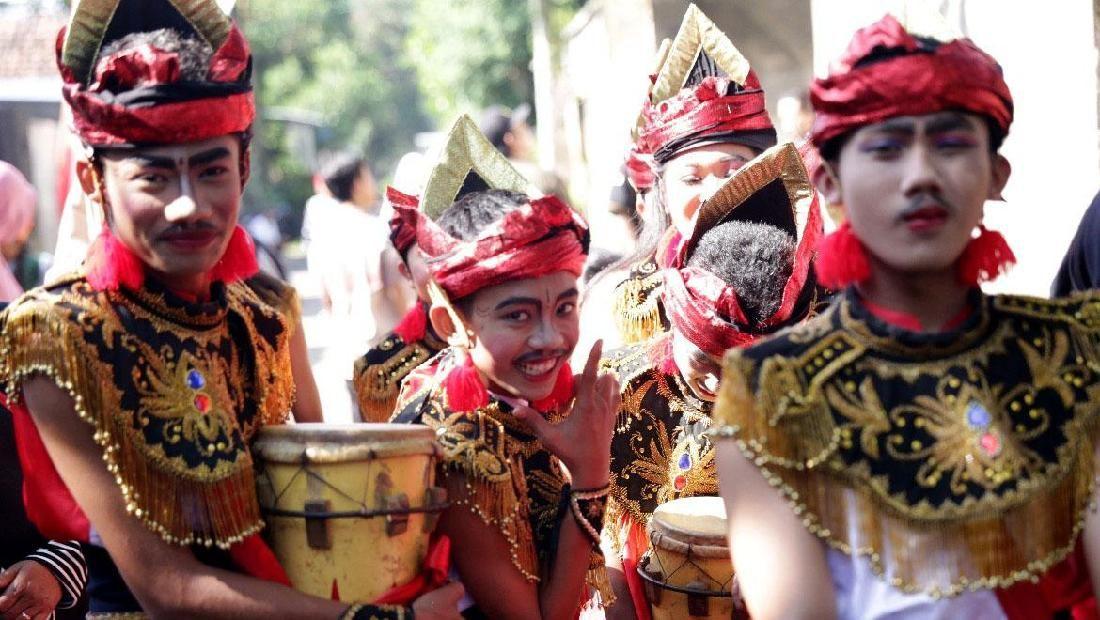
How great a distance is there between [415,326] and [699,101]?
136cm

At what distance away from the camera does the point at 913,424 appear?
2.68 m

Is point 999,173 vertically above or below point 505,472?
above

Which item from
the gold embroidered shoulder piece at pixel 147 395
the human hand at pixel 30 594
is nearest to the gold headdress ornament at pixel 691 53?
the gold embroidered shoulder piece at pixel 147 395

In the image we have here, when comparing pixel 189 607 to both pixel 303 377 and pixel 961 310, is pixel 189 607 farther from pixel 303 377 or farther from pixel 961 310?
pixel 961 310

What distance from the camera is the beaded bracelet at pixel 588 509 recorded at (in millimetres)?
3574

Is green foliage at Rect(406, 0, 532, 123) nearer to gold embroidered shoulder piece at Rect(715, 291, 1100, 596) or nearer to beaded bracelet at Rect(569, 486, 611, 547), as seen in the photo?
beaded bracelet at Rect(569, 486, 611, 547)

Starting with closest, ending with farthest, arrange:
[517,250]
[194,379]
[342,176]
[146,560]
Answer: [146,560], [194,379], [517,250], [342,176]

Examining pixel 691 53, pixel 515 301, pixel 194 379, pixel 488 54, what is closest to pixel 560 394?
pixel 515 301

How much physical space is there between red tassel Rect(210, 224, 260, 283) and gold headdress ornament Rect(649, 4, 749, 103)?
240cm

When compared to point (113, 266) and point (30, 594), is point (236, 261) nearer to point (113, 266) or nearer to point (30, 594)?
point (113, 266)

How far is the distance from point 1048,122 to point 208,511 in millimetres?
5616

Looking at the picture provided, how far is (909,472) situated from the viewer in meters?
2.66

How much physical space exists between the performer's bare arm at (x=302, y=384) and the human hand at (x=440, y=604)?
833 millimetres

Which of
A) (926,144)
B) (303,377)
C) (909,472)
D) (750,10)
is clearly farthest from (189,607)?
(750,10)
